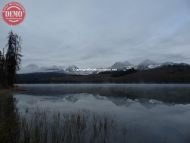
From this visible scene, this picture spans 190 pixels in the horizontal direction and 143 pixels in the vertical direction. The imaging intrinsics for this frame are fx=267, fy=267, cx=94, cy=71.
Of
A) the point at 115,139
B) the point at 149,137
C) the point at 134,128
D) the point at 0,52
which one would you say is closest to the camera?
the point at 115,139

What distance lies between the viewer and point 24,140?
12422 millimetres

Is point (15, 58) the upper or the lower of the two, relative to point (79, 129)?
upper

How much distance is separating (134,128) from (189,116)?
27.5ft

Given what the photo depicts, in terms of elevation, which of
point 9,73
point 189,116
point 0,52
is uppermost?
point 0,52

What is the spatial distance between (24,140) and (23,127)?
259 centimetres

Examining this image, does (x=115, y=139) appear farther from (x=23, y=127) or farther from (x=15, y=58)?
(x=15, y=58)

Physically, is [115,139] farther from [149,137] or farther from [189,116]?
[189,116]

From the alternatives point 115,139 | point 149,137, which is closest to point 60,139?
point 115,139

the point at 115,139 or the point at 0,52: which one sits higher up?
the point at 0,52

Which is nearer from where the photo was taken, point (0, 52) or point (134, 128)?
point (134, 128)

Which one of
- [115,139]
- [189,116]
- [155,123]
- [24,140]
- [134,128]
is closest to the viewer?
[24,140]

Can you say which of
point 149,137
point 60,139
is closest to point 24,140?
point 60,139

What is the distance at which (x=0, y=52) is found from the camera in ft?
223

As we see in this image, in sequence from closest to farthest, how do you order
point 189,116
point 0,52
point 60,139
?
point 60,139, point 189,116, point 0,52
